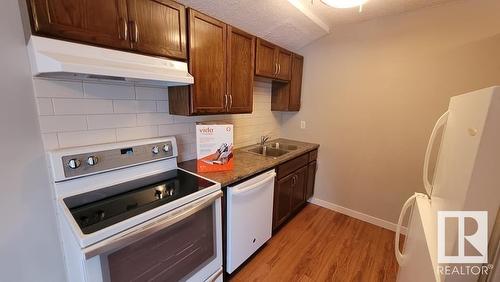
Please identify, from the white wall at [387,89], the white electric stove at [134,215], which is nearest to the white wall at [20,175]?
the white electric stove at [134,215]

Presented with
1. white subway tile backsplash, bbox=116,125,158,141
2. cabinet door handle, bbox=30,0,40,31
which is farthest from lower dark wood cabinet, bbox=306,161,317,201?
cabinet door handle, bbox=30,0,40,31

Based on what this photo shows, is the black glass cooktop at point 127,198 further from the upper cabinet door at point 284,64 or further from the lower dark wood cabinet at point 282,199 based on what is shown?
the upper cabinet door at point 284,64

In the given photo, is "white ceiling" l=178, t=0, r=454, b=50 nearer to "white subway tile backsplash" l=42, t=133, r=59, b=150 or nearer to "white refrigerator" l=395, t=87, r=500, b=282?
"white subway tile backsplash" l=42, t=133, r=59, b=150

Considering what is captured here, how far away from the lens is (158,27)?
128 cm

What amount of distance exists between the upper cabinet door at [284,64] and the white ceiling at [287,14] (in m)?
0.15

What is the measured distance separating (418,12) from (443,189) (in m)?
1.96

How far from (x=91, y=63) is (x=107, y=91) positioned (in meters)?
0.45

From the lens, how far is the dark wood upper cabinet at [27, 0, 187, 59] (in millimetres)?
924

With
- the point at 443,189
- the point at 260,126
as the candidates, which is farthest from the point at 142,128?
the point at 443,189

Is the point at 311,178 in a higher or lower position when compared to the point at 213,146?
lower

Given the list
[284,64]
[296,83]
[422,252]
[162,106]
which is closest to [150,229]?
[162,106]

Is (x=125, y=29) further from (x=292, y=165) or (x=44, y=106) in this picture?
(x=292, y=165)

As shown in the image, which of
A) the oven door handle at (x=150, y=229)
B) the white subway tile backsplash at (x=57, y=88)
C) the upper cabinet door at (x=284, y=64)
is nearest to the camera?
the oven door handle at (x=150, y=229)

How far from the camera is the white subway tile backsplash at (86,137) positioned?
1.21 meters
